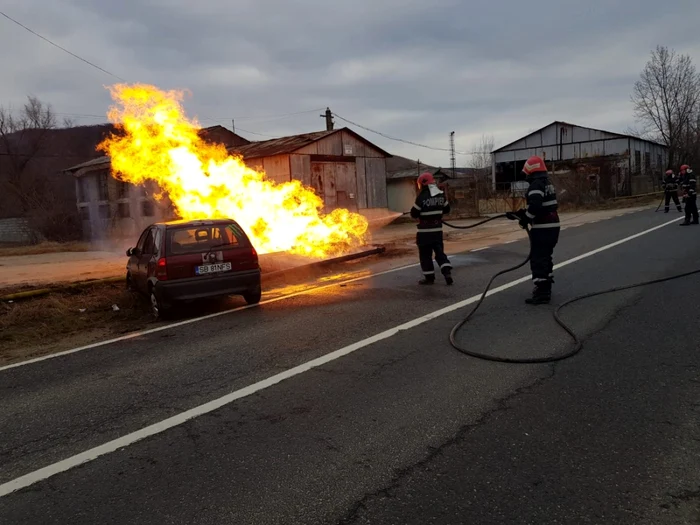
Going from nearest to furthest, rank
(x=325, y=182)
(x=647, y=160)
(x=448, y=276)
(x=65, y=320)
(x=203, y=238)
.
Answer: (x=203, y=238), (x=65, y=320), (x=448, y=276), (x=325, y=182), (x=647, y=160)

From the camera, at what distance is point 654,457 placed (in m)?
3.02

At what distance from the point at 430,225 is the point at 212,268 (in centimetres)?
381

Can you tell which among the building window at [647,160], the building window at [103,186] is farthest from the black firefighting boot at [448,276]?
the building window at [647,160]

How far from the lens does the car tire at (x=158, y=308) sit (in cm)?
749

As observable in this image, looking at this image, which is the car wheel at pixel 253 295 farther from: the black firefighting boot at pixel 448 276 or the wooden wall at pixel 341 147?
the wooden wall at pixel 341 147

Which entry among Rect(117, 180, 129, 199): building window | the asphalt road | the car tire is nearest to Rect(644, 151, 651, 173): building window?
Rect(117, 180, 129, 199): building window

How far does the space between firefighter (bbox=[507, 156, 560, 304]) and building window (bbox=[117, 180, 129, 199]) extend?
937 inches

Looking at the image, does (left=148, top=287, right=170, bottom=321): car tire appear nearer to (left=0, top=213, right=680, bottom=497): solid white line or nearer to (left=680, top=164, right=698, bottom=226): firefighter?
(left=0, top=213, right=680, bottom=497): solid white line

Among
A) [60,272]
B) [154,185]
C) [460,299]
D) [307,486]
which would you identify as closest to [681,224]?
[460,299]

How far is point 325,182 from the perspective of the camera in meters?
24.8

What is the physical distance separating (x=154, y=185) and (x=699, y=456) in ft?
80.5

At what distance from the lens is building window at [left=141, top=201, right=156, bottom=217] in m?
→ 24.8

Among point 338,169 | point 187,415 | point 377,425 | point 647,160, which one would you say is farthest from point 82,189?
point 647,160

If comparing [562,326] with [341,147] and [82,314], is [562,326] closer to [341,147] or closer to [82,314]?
[82,314]
